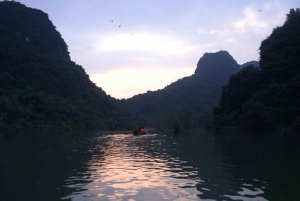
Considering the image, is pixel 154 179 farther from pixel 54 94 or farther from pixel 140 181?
pixel 54 94

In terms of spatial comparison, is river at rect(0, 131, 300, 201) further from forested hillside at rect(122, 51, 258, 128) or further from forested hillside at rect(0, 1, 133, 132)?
forested hillside at rect(122, 51, 258, 128)

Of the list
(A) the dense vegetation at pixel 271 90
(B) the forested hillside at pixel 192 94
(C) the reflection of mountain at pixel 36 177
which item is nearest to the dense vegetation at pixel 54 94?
(B) the forested hillside at pixel 192 94

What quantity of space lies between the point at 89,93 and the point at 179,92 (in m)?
62.5

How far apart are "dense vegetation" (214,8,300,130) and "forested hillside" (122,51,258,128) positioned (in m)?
59.4

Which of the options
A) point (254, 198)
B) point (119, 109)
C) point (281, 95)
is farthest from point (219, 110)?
point (254, 198)

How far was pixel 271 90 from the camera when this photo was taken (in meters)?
56.2

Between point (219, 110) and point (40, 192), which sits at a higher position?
point (219, 110)

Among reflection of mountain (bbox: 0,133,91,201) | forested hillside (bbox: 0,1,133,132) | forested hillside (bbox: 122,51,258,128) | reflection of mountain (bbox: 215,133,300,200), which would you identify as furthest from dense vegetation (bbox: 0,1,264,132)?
reflection of mountain (bbox: 0,133,91,201)

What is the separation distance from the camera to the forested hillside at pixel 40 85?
71000 mm

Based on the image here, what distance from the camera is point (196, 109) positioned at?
15362cm

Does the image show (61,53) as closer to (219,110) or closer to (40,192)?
(219,110)

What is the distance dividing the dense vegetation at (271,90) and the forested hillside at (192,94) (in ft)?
195

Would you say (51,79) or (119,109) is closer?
(51,79)

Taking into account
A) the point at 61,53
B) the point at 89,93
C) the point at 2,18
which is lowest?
the point at 89,93
